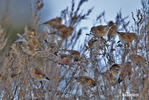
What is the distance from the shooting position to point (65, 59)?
54.4 inches

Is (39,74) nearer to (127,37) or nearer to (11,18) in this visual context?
(127,37)

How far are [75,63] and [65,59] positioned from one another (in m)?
0.14

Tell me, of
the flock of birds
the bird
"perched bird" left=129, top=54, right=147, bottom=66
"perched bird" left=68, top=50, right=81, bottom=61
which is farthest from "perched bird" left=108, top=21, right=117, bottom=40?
the bird

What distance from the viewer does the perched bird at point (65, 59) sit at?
137cm

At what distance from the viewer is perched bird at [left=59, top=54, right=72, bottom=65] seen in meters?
1.37

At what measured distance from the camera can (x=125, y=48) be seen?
1645 mm

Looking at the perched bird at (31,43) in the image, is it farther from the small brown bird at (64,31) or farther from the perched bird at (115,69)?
the perched bird at (115,69)

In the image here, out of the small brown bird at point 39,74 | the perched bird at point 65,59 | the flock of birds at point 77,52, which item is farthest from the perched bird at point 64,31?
the small brown bird at point 39,74

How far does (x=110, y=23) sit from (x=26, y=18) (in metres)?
0.83

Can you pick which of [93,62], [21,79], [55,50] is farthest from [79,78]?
[21,79]

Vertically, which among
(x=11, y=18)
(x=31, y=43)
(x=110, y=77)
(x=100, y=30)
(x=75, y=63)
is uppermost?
(x=11, y=18)

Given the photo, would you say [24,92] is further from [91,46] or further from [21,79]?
[91,46]

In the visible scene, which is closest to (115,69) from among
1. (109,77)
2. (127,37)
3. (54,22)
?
(109,77)

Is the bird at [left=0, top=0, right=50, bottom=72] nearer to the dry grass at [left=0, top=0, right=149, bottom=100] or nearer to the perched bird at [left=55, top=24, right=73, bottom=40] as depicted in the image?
the dry grass at [left=0, top=0, right=149, bottom=100]
